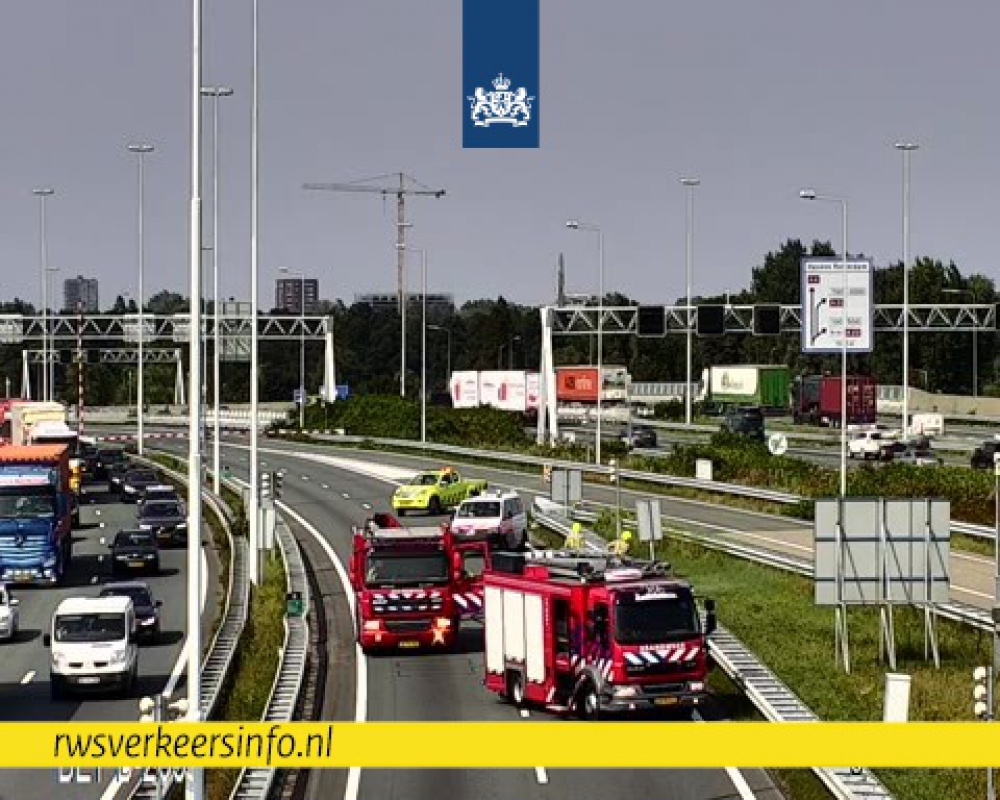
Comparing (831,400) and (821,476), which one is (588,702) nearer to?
(821,476)

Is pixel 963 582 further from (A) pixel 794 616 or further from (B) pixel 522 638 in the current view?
(B) pixel 522 638

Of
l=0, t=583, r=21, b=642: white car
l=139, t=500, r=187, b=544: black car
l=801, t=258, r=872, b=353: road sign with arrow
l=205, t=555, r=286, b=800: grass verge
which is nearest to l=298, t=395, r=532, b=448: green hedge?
l=139, t=500, r=187, b=544: black car

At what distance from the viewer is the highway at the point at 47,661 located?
28.7m

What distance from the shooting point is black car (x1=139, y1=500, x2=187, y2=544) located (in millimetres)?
68562

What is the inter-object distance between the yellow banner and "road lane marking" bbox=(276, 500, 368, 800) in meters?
13.2

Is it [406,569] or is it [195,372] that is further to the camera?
[406,569]

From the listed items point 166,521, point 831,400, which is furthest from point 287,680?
point 831,400

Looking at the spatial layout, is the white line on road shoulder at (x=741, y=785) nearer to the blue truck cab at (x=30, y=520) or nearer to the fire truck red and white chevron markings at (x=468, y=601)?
the fire truck red and white chevron markings at (x=468, y=601)

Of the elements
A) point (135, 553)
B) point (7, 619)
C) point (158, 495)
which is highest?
point (158, 495)

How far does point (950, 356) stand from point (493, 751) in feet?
552

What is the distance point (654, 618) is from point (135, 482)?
60942 mm

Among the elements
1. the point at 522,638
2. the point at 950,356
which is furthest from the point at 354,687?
the point at 950,356

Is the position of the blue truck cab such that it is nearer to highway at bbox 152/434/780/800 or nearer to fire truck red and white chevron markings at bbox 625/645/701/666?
highway at bbox 152/434/780/800

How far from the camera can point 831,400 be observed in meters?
128
